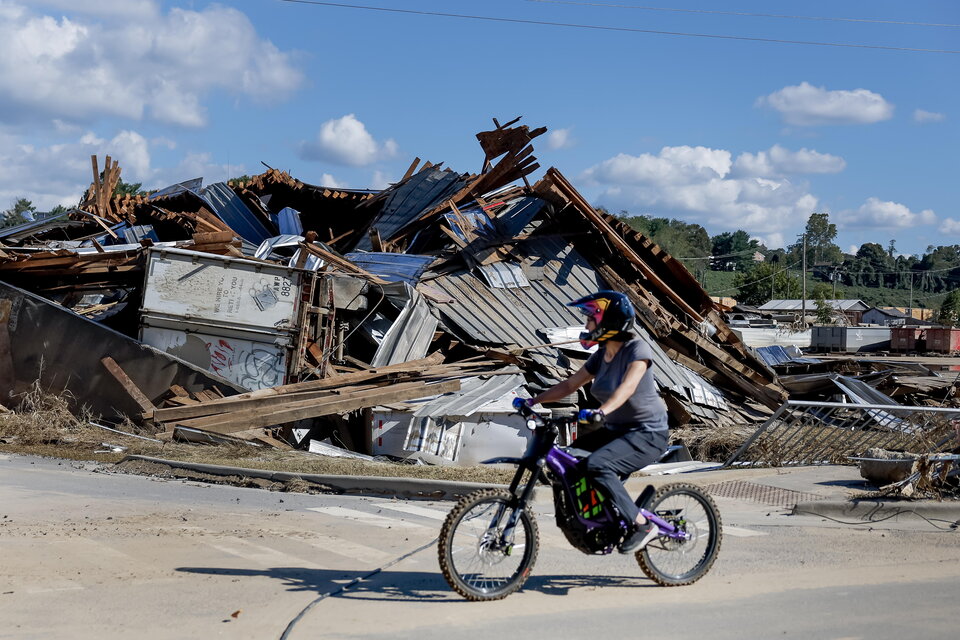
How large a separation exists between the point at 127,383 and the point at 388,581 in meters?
9.60

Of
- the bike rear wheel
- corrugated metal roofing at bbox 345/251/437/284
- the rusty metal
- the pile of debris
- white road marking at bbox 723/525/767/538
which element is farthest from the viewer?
corrugated metal roofing at bbox 345/251/437/284

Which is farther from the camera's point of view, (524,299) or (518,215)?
(518,215)

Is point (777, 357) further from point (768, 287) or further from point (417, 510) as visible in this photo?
point (768, 287)

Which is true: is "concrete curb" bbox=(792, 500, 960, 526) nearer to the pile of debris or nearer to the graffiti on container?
the pile of debris

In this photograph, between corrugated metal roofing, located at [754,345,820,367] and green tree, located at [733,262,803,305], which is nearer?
corrugated metal roofing, located at [754,345,820,367]

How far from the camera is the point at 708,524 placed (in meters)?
6.18

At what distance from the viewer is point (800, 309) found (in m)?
88.7

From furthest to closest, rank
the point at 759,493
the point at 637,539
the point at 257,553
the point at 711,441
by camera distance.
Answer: the point at 711,441, the point at 759,493, the point at 257,553, the point at 637,539

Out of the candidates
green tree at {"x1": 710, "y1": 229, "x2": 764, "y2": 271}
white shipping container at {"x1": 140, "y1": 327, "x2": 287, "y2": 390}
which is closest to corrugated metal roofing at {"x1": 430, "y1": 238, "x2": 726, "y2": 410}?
white shipping container at {"x1": 140, "y1": 327, "x2": 287, "y2": 390}

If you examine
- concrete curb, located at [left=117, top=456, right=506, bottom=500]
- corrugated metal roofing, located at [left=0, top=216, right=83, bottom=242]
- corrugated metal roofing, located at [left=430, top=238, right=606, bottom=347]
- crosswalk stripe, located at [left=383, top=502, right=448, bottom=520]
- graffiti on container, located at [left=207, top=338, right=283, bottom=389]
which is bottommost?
crosswalk stripe, located at [left=383, top=502, right=448, bottom=520]

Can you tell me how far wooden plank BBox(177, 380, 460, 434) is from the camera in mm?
13156

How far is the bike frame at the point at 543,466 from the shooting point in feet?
18.2

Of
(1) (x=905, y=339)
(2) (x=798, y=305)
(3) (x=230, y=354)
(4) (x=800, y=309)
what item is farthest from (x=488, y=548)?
(2) (x=798, y=305)

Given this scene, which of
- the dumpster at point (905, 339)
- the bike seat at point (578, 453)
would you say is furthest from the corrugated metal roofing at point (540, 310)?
the dumpster at point (905, 339)
